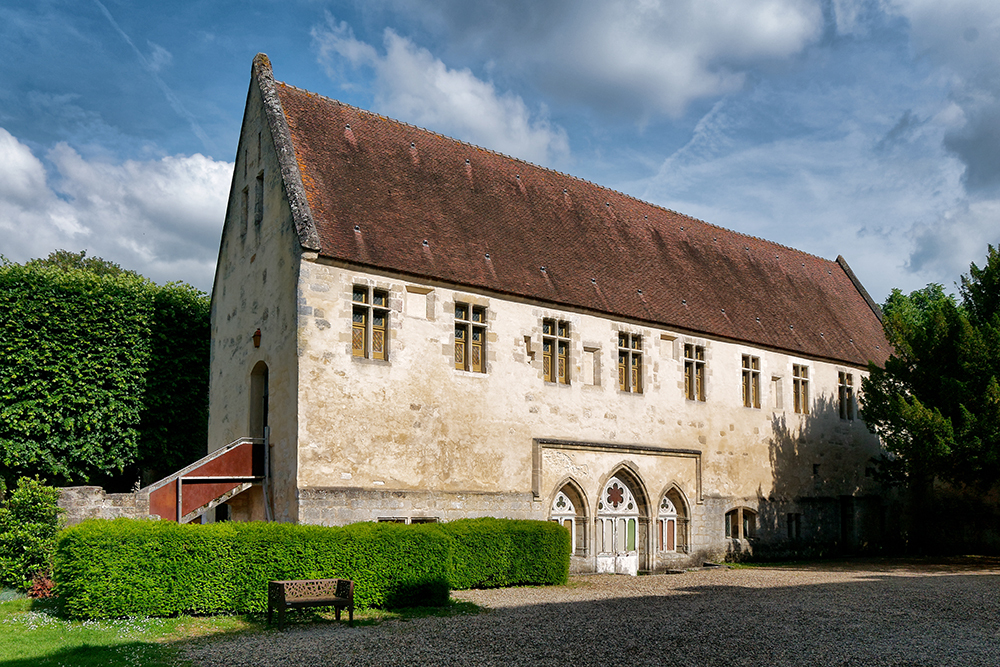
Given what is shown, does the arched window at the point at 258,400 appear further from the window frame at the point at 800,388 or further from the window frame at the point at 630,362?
the window frame at the point at 800,388

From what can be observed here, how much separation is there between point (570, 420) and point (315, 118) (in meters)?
9.10

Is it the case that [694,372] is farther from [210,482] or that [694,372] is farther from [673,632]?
[210,482]

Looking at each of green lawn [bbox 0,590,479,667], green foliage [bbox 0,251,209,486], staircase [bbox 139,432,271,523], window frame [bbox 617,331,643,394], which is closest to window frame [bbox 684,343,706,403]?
window frame [bbox 617,331,643,394]

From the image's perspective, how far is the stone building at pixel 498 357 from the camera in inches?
656

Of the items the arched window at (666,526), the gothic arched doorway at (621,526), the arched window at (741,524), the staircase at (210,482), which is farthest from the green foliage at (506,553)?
the arched window at (741,524)

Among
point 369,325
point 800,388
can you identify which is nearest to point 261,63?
point 369,325

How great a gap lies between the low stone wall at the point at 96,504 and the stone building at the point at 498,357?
2.44 meters

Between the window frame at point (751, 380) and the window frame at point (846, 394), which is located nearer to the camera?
the window frame at point (751, 380)

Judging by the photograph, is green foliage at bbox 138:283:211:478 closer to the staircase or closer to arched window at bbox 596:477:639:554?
the staircase

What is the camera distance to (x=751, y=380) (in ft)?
80.0

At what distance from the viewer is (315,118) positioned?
1944cm

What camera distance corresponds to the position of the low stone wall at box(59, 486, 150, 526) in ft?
→ 50.7

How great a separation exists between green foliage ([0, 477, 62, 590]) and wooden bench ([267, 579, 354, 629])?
516 centimetres

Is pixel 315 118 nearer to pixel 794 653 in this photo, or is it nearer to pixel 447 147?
pixel 447 147
